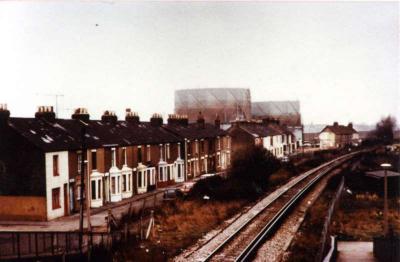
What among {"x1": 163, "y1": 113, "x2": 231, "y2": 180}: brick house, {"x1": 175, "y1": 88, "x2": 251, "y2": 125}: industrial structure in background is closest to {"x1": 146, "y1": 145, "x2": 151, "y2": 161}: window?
{"x1": 163, "y1": 113, "x2": 231, "y2": 180}: brick house

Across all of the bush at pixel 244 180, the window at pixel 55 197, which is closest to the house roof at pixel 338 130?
the bush at pixel 244 180

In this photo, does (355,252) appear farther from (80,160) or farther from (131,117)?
(131,117)

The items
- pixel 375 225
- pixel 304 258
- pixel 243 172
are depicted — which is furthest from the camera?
pixel 243 172

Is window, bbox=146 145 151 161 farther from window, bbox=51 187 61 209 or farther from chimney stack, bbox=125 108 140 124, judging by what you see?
window, bbox=51 187 61 209

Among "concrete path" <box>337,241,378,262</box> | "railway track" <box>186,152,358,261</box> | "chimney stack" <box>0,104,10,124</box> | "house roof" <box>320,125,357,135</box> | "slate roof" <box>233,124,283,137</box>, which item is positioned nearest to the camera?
"concrete path" <box>337,241,378,262</box>

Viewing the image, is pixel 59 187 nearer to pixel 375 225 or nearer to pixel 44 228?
pixel 44 228

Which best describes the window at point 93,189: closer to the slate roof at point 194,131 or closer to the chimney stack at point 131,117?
the chimney stack at point 131,117

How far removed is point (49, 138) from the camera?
2695cm

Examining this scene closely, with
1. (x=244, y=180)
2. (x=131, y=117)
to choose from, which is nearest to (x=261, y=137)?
(x=244, y=180)

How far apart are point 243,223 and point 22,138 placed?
14.5 m

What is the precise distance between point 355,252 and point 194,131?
117 ft

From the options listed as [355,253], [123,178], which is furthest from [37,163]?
[355,253]

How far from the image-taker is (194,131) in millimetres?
48969

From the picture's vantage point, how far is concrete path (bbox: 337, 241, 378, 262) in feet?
42.8
